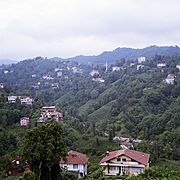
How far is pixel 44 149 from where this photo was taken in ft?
82.2

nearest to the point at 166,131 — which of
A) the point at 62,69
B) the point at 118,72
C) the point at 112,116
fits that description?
the point at 112,116

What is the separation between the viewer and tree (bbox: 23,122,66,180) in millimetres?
25000

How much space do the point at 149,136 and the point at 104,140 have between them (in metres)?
10.9

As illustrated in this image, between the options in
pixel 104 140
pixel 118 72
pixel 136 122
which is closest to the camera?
pixel 104 140

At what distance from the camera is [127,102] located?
297ft

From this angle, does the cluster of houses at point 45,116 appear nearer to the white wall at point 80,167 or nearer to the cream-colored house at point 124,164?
the white wall at point 80,167

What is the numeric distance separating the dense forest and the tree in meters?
13.2

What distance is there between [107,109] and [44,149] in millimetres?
69640

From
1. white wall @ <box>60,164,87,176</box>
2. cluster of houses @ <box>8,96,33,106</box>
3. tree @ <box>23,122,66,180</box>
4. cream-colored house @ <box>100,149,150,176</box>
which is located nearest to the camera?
tree @ <box>23,122,66,180</box>

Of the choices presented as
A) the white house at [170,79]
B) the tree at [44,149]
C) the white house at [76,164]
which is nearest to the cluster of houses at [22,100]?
the white house at [76,164]

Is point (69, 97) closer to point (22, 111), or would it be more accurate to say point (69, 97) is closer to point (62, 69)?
point (22, 111)

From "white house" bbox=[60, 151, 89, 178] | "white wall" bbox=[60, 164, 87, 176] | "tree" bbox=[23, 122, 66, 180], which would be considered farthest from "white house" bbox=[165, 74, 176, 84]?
"tree" bbox=[23, 122, 66, 180]

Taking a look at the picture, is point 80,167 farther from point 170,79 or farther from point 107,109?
point 170,79

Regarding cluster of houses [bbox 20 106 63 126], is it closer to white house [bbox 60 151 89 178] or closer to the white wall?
white house [bbox 60 151 89 178]
